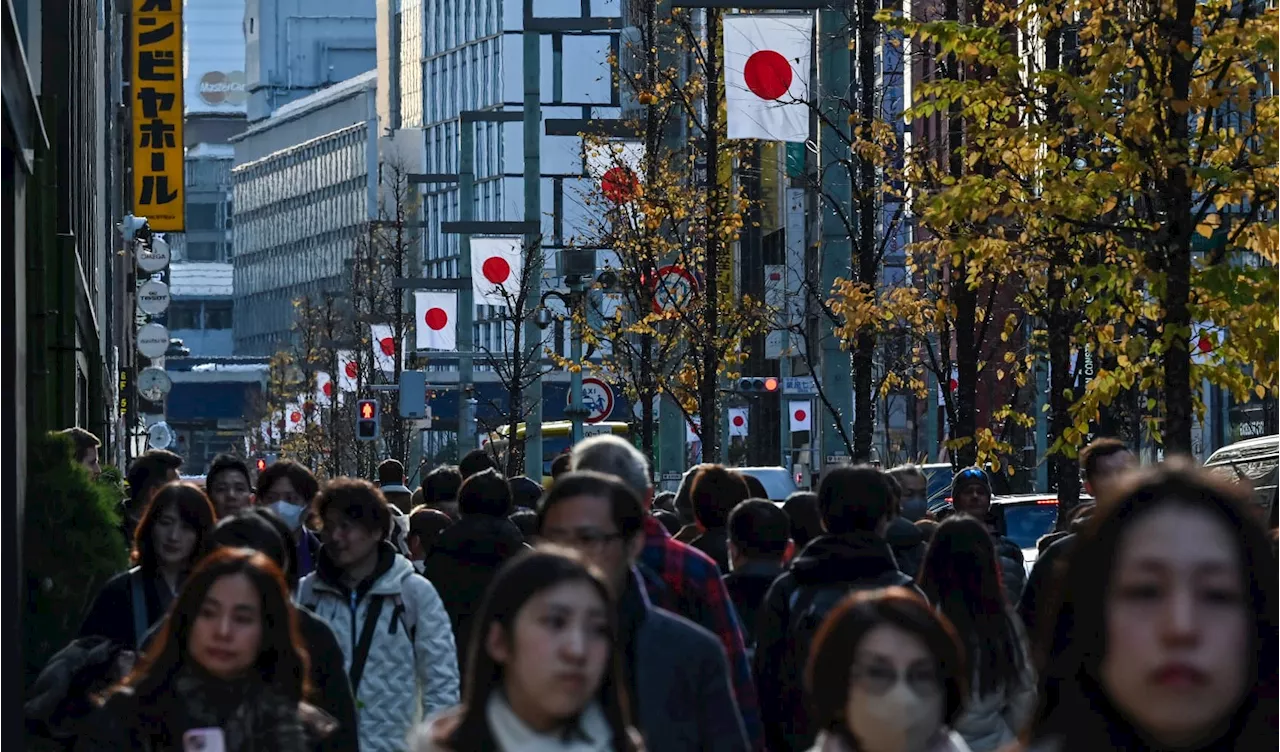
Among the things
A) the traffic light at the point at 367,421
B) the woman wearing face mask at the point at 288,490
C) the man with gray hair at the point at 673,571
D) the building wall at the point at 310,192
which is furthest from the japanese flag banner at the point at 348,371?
the building wall at the point at 310,192

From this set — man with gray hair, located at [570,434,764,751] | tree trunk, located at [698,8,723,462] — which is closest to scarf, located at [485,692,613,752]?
man with gray hair, located at [570,434,764,751]

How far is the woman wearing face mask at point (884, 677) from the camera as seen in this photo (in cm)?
421

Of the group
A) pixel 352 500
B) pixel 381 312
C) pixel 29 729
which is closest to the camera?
pixel 29 729

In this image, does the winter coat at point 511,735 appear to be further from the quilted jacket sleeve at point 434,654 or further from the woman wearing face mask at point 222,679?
the quilted jacket sleeve at point 434,654

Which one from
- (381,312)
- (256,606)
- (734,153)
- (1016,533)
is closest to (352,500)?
(256,606)

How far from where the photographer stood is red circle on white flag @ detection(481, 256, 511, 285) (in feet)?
149

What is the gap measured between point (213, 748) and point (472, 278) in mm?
41055

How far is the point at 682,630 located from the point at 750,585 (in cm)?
350

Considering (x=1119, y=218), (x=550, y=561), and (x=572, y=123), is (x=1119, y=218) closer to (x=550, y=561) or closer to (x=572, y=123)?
(x=550, y=561)

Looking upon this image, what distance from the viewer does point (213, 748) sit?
562 cm

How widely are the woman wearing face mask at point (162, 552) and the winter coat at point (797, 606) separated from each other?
1.70 metres

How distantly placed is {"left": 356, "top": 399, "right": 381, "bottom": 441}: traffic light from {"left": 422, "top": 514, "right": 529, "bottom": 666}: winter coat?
39.6m

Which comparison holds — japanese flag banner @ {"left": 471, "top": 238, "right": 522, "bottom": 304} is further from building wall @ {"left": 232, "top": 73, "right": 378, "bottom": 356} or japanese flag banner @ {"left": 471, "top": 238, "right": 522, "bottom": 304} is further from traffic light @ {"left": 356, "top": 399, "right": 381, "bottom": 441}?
building wall @ {"left": 232, "top": 73, "right": 378, "bottom": 356}

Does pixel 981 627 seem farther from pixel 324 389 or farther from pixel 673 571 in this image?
pixel 324 389
